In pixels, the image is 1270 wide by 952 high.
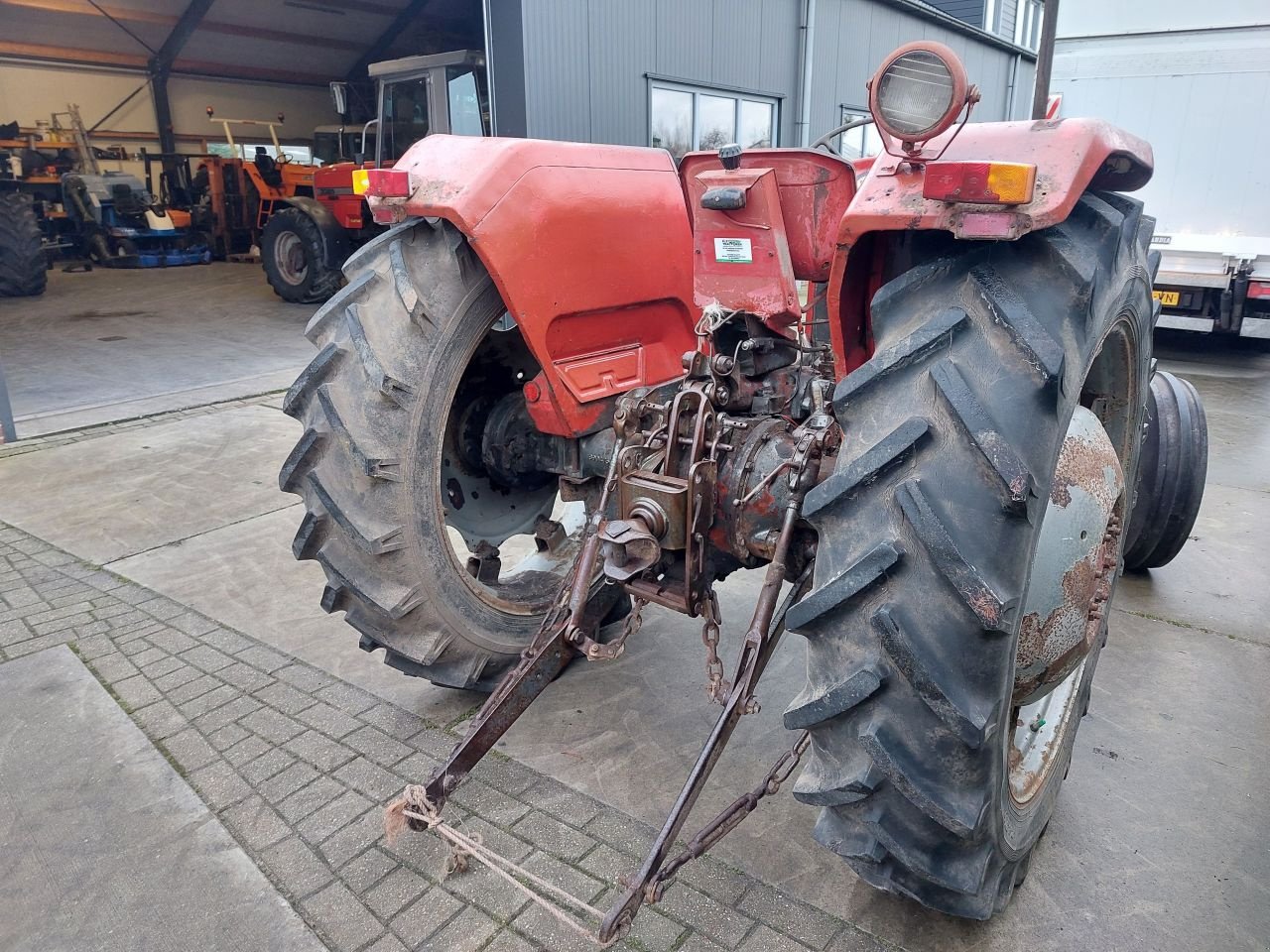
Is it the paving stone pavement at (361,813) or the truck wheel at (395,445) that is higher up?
the truck wheel at (395,445)

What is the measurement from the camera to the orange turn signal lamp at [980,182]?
4.96 feet

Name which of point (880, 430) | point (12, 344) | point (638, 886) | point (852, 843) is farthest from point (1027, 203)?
point (12, 344)

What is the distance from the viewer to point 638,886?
5.72 ft

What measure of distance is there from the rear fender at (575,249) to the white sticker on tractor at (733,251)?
1.18ft

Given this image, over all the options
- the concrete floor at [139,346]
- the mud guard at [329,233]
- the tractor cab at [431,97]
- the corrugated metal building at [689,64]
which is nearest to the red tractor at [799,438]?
the concrete floor at [139,346]

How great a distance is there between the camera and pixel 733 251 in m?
2.49

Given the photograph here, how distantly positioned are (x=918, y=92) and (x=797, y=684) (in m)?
2.03

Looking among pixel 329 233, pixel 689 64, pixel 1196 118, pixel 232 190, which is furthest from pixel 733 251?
pixel 232 190

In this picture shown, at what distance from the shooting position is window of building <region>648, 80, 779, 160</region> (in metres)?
10.3

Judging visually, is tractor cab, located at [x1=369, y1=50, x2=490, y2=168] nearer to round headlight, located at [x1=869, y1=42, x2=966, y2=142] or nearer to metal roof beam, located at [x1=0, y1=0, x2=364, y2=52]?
round headlight, located at [x1=869, y1=42, x2=966, y2=142]

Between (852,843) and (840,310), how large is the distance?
1148 mm

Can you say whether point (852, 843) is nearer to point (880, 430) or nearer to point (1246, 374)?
point (880, 430)

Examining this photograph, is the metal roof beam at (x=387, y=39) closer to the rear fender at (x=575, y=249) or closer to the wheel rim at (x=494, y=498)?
the wheel rim at (x=494, y=498)

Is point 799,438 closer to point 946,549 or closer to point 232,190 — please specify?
Result: point 946,549
